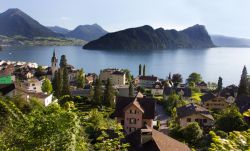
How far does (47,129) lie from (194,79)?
105526mm

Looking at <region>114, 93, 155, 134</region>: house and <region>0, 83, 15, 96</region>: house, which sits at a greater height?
<region>0, 83, 15, 96</region>: house

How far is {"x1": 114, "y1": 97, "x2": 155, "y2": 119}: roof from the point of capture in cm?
3762

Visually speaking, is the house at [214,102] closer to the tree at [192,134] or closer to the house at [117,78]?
the tree at [192,134]

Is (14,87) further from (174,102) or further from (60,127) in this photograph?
(60,127)

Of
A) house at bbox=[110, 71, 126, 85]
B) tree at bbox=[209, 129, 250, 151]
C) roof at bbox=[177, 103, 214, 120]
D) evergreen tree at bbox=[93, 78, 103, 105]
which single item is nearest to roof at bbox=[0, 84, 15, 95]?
evergreen tree at bbox=[93, 78, 103, 105]

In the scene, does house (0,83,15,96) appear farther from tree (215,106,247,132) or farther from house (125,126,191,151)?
tree (215,106,247,132)

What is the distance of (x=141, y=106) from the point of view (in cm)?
3822

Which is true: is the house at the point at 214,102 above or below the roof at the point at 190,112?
below

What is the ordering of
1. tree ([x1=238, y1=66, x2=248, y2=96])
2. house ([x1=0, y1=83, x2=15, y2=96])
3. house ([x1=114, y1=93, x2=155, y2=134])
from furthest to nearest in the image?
tree ([x1=238, y1=66, x2=248, y2=96]) < house ([x1=0, y1=83, x2=15, y2=96]) < house ([x1=114, y1=93, x2=155, y2=134])

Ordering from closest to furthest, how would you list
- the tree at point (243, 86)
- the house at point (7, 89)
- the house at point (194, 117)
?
the house at point (7, 89), the house at point (194, 117), the tree at point (243, 86)

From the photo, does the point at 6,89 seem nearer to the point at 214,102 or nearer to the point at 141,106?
the point at 141,106

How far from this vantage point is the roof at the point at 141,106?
123ft

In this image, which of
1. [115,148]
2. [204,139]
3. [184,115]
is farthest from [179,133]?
[115,148]

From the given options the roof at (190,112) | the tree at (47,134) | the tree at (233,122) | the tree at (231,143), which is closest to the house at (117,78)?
the roof at (190,112)
